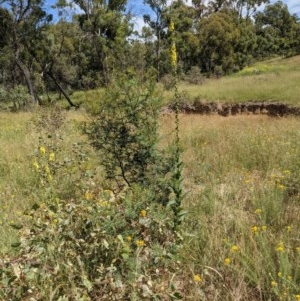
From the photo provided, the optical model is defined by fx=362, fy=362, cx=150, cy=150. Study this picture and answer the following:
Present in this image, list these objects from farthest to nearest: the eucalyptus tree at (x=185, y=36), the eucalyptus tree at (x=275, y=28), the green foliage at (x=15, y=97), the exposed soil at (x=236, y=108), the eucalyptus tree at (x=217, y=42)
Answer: the eucalyptus tree at (x=275, y=28), the eucalyptus tree at (x=217, y=42), the eucalyptus tree at (x=185, y=36), the green foliage at (x=15, y=97), the exposed soil at (x=236, y=108)

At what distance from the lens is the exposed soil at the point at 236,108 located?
46.6ft

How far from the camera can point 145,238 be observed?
2590mm

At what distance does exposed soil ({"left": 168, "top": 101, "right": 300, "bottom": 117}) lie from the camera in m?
14.2

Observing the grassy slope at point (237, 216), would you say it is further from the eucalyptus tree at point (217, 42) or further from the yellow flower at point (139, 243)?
the eucalyptus tree at point (217, 42)

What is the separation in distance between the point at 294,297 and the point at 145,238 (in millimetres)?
1026

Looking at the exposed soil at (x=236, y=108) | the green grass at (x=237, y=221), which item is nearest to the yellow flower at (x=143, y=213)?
the green grass at (x=237, y=221)

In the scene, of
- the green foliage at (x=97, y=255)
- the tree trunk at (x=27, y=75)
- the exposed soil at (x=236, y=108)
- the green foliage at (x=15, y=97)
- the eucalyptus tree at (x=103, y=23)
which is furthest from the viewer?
the eucalyptus tree at (x=103, y=23)

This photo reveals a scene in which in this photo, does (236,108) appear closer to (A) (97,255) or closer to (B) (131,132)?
(B) (131,132)

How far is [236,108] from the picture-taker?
16.1 m

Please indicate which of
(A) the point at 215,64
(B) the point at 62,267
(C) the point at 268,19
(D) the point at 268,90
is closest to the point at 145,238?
(B) the point at 62,267

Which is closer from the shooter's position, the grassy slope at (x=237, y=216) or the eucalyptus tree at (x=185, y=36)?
the grassy slope at (x=237, y=216)

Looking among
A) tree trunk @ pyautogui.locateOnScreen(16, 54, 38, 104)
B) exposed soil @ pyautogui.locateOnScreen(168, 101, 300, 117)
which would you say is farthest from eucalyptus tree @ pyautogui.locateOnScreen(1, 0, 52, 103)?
exposed soil @ pyautogui.locateOnScreen(168, 101, 300, 117)

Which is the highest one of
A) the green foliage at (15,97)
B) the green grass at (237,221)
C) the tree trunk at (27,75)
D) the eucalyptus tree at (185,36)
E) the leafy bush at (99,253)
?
the eucalyptus tree at (185,36)

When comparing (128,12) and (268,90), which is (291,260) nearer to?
(268,90)
